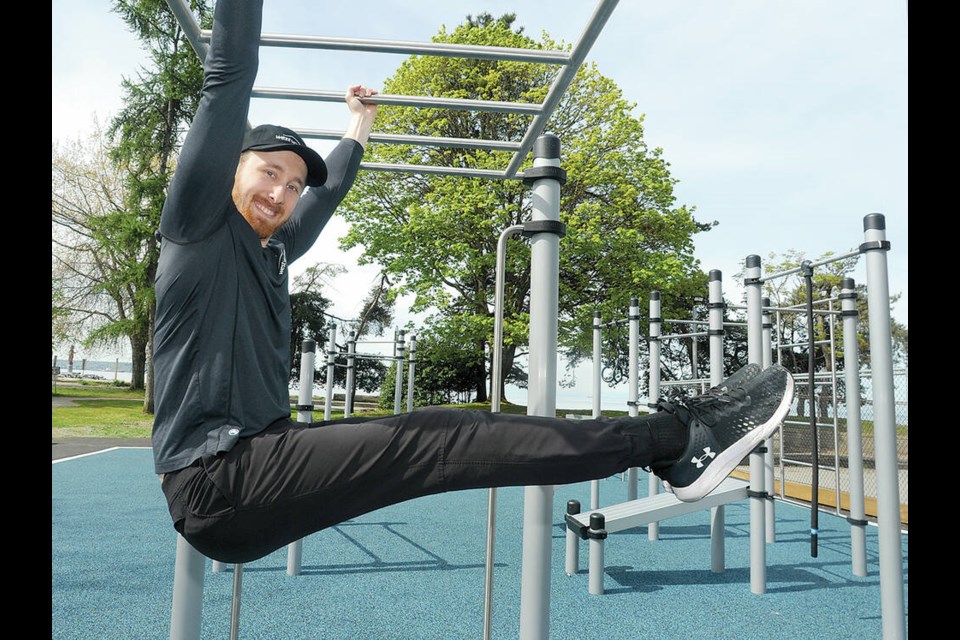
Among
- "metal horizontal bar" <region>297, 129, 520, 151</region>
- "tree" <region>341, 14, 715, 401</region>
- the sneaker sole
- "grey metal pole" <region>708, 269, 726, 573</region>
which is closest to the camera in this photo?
the sneaker sole

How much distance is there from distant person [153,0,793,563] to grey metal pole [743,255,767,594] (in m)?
2.58

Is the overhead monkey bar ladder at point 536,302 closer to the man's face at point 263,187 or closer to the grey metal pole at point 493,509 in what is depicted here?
the grey metal pole at point 493,509

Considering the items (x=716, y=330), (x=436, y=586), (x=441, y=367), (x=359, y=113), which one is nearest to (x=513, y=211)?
(x=441, y=367)

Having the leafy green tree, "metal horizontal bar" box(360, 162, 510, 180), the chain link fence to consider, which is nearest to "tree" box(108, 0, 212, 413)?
the leafy green tree

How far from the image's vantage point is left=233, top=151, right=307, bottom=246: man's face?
163 centimetres

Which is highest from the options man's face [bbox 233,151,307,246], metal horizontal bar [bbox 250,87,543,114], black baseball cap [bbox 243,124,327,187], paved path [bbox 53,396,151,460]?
metal horizontal bar [bbox 250,87,543,114]

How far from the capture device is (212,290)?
1450mm

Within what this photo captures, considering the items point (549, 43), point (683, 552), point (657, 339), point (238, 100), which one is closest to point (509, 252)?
point (549, 43)

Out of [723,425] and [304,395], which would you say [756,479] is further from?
[304,395]

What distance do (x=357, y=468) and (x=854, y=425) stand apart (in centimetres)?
376

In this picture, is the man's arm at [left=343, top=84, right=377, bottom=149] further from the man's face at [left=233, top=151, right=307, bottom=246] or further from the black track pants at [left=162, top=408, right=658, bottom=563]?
the black track pants at [left=162, top=408, right=658, bottom=563]

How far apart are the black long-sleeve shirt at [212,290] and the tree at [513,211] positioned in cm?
1158

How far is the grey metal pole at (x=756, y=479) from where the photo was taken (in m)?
3.76
